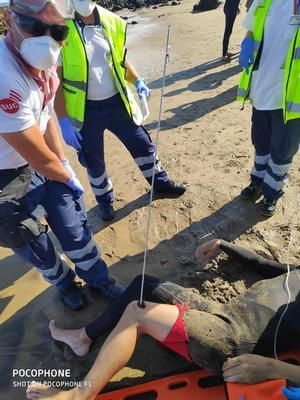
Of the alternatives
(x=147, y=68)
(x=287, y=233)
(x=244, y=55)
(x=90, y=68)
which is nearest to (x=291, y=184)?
(x=287, y=233)

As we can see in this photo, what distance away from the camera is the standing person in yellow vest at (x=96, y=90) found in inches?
107

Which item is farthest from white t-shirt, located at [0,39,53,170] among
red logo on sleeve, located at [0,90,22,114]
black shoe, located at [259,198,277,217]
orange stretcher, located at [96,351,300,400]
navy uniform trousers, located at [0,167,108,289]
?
black shoe, located at [259,198,277,217]

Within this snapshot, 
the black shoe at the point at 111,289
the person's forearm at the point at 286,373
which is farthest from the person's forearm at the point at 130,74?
the person's forearm at the point at 286,373

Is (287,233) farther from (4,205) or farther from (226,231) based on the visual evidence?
(4,205)

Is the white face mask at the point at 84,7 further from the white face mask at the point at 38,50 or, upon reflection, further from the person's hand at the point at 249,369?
the person's hand at the point at 249,369

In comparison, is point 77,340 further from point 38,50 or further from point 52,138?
point 38,50

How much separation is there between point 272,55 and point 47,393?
2506mm

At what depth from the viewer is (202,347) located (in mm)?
1986

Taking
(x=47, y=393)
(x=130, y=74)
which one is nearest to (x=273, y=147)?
(x=130, y=74)

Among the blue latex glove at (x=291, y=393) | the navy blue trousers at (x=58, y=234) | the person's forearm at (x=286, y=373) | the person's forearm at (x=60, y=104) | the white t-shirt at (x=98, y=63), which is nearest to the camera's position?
the blue latex glove at (x=291, y=393)

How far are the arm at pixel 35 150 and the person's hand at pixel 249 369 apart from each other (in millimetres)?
1349

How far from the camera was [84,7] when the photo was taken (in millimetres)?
2582

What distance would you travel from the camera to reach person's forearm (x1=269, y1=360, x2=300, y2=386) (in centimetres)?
180

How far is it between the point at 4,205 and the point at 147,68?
19.2ft
